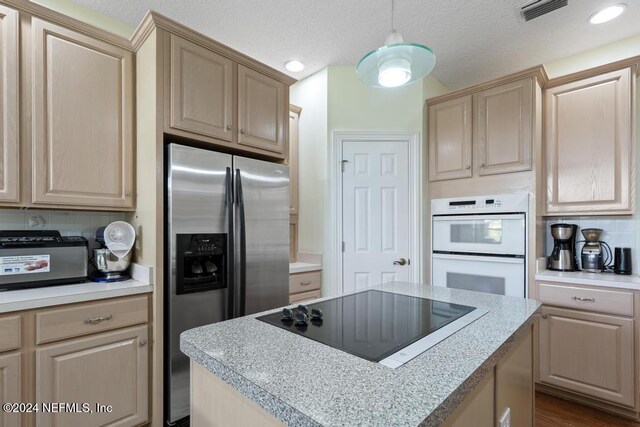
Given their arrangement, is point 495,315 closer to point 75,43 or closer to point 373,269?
point 373,269

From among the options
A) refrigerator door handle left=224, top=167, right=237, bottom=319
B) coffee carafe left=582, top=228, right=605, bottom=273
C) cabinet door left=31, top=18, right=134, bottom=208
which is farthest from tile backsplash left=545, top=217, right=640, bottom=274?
cabinet door left=31, top=18, right=134, bottom=208

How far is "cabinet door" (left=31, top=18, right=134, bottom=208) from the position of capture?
1662mm

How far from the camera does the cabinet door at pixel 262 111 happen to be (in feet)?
7.00

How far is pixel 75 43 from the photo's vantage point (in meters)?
1.77

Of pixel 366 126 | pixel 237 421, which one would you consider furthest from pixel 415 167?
pixel 237 421

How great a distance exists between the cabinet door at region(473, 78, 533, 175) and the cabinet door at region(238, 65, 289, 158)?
63.2 inches

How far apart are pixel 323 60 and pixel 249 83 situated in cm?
90

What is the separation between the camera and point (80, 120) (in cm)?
177

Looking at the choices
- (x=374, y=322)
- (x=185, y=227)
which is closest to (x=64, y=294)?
(x=185, y=227)

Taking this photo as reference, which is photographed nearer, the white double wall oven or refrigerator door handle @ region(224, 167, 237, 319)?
refrigerator door handle @ region(224, 167, 237, 319)

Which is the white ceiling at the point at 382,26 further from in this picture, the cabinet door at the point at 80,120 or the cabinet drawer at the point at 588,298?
the cabinet drawer at the point at 588,298

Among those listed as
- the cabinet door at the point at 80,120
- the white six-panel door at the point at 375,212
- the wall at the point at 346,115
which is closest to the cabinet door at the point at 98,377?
the cabinet door at the point at 80,120

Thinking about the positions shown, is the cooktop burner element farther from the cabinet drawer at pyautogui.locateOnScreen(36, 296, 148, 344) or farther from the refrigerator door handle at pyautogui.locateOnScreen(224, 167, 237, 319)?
the cabinet drawer at pyautogui.locateOnScreen(36, 296, 148, 344)

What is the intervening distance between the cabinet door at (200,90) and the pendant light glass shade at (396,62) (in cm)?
98
